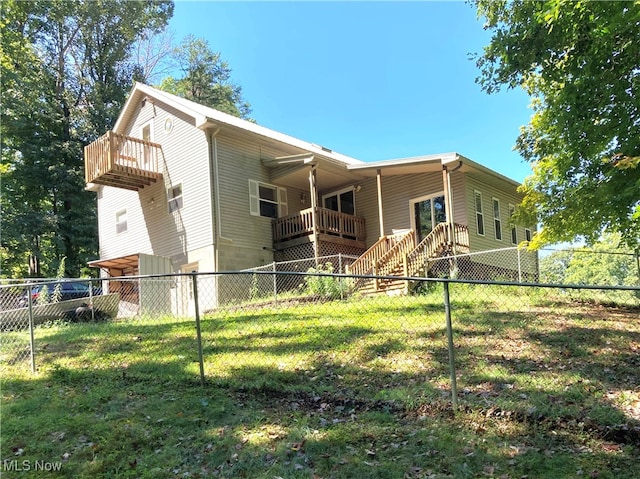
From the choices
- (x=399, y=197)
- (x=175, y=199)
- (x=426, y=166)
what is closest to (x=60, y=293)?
(x=175, y=199)

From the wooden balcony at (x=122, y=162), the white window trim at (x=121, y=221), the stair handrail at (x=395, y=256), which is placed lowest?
the stair handrail at (x=395, y=256)

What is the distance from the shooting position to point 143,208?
715 inches

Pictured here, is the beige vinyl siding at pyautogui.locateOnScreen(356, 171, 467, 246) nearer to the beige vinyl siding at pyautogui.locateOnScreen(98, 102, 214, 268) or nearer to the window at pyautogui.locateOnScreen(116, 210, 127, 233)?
the beige vinyl siding at pyautogui.locateOnScreen(98, 102, 214, 268)

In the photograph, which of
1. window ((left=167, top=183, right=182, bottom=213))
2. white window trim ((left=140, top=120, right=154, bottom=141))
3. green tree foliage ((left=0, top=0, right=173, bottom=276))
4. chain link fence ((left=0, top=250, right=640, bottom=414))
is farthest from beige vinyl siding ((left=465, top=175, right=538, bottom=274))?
green tree foliage ((left=0, top=0, right=173, bottom=276))

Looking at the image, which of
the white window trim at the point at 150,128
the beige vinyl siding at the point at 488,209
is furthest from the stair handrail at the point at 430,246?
the white window trim at the point at 150,128

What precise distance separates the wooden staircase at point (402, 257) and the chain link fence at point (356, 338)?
922mm

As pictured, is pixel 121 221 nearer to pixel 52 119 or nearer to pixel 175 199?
pixel 175 199

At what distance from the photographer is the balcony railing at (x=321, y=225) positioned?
15688 mm

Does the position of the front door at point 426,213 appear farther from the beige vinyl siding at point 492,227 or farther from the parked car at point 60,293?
the parked car at point 60,293

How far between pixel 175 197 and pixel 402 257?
8.55 m

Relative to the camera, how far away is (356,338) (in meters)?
7.25

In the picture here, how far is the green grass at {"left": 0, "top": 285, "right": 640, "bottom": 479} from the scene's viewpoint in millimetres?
3646

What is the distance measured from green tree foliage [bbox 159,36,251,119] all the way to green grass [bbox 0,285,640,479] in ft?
101

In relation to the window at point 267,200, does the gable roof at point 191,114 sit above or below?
above
